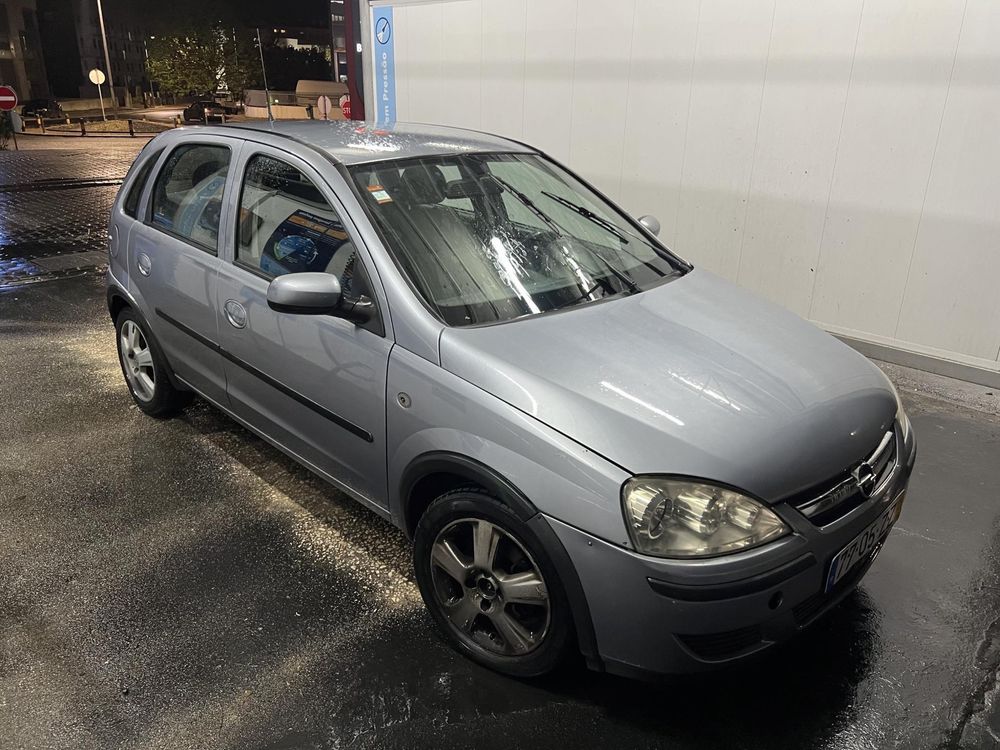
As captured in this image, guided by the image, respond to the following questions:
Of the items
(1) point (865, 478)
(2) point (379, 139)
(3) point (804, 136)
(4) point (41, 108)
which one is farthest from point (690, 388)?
(4) point (41, 108)

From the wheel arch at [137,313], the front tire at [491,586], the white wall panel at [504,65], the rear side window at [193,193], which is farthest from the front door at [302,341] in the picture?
the white wall panel at [504,65]

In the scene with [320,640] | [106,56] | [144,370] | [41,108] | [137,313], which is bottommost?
[320,640]

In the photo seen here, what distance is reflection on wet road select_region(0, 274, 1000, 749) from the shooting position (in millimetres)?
2164

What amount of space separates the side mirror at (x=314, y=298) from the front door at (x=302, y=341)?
0.05m

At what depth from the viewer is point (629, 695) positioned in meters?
2.29

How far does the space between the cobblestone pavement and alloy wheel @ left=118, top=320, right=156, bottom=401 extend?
3445 mm

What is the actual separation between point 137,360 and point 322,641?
2.31m

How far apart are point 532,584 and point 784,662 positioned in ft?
3.25

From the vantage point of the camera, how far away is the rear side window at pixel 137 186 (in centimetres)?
Result: 373

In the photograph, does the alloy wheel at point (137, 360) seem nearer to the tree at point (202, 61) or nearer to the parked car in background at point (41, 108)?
the parked car in background at point (41, 108)

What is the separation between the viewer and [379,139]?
3119 millimetres

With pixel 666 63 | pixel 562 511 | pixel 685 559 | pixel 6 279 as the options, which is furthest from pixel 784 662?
pixel 6 279

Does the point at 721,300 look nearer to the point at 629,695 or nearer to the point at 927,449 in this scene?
the point at 629,695

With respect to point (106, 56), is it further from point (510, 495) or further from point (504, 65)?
point (510, 495)
